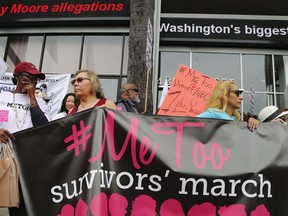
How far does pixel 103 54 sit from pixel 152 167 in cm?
718

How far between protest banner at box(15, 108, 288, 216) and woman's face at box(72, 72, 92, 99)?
39cm

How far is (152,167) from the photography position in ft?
8.87

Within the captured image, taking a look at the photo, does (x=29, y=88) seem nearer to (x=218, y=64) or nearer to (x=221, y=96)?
(x=221, y=96)

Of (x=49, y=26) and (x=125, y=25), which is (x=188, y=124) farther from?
(x=49, y=26)

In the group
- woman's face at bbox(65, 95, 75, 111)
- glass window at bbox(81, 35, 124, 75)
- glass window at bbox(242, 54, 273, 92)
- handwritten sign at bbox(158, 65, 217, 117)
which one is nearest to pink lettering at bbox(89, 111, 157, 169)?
handwritten sign at bbox(158, 65, 217, 117)

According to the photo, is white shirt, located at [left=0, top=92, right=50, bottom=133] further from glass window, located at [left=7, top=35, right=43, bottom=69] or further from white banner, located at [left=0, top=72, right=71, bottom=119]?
glass window, located at [left=7, top=35, right=43, bottom=69]

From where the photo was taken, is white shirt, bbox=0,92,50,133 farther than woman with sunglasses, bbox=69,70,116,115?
No

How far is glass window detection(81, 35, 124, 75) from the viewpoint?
30.9 ft

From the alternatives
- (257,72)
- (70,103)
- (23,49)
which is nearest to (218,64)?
(257,72)

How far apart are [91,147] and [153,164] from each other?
1.58 feet

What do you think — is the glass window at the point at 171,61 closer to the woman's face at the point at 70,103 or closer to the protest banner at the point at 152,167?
the woman's face at the point at 70,103

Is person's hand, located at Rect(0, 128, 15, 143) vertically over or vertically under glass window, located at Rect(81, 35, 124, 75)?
under

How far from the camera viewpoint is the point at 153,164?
2.71 meters

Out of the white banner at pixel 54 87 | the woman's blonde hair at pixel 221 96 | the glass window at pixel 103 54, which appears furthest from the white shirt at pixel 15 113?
the glass window at pixel 103 54
